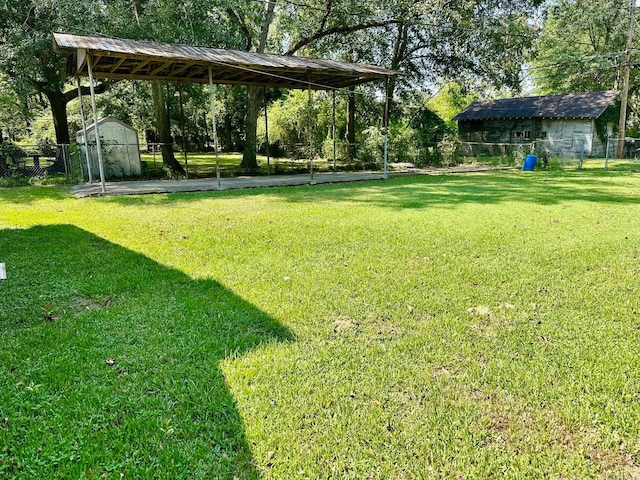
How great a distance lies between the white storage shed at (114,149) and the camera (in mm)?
12836

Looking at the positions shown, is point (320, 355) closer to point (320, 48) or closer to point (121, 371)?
point (121, 371)

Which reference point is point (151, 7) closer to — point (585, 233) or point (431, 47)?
point (431, 47)

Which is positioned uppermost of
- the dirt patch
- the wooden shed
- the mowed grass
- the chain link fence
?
the wooden shed

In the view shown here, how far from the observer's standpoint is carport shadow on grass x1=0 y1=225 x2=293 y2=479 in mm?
1830

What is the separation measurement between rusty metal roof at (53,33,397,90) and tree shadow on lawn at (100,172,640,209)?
121 inches

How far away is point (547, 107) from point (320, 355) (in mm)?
27331

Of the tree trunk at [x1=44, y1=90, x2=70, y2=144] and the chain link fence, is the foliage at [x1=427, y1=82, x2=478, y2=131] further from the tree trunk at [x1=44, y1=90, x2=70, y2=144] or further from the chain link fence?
the chain link fence

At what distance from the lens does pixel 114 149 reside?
13164 mm

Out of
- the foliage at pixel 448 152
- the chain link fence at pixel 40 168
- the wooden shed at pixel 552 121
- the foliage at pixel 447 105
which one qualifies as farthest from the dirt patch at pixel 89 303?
the foliage at pixel 447 105

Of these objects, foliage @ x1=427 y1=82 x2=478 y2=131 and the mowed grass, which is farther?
foliage @ x1=427 y1=82 x2=478 y2=131

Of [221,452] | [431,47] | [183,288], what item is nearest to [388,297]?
[183,288]

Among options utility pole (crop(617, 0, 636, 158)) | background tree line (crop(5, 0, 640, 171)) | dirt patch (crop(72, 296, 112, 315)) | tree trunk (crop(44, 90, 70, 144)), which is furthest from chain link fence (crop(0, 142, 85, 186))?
utility pole (crop(617, 0, 636, 158))

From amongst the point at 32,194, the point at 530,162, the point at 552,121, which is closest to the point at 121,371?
the point at 32,194

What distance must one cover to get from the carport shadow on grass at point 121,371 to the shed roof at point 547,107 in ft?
84.4
